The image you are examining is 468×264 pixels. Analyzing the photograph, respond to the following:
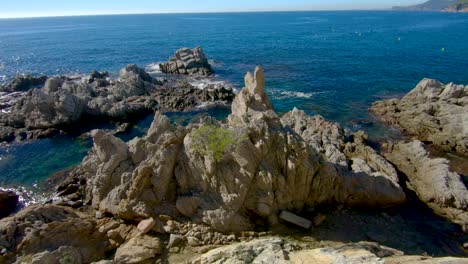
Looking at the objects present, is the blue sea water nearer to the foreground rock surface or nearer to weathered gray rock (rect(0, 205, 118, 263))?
weathered gray rock (rect(0, 205, 118, 263))

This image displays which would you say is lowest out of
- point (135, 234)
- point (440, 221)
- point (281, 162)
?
point (440, 221)

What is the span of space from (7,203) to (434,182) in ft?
114

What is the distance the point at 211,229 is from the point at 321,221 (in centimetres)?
742

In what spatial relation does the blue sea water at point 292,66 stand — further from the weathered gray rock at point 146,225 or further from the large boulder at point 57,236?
the weathered gray rock at point 146,225

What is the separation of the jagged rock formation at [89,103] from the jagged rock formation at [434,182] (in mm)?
28859

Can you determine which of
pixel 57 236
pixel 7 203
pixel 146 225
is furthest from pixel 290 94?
pixel 57 236

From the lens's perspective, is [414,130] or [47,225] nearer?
[47,225]

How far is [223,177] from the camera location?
70.3 feet

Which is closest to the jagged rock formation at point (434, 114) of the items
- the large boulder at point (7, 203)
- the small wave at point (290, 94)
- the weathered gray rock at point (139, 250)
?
the small wave at point (290, 94)

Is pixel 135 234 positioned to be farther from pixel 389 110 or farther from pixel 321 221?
pixel 389 110

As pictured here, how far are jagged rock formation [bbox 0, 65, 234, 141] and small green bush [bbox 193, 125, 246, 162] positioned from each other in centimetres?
2695

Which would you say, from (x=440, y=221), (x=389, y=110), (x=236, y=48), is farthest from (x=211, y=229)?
(x=236, y=48)

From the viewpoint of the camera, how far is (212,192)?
21.5m

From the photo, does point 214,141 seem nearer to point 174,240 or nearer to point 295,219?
point 174,240
